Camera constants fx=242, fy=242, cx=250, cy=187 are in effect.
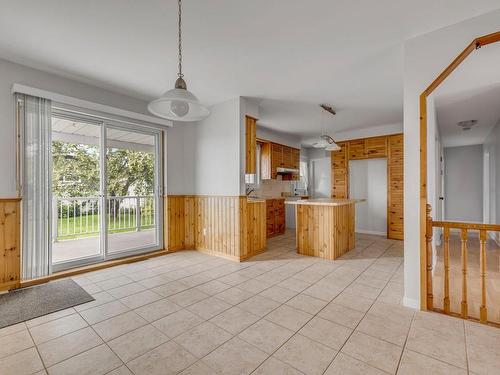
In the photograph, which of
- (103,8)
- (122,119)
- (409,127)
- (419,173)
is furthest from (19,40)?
(419,173)

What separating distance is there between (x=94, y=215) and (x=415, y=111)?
4687 millimetres

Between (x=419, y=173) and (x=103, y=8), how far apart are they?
3204mm

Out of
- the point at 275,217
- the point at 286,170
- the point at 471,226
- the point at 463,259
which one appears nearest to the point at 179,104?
the point at 471,226

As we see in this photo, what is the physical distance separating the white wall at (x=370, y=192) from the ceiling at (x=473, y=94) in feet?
5.34

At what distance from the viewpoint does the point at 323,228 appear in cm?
418

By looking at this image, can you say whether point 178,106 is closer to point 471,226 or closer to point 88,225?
point 471,226

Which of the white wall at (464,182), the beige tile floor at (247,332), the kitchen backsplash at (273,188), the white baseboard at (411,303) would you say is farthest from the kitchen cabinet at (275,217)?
the white wall at (464,182)

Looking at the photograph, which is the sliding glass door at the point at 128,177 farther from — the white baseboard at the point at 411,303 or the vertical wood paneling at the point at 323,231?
the white baseboard at the point at 411,303

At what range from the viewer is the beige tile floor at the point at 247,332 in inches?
64.9

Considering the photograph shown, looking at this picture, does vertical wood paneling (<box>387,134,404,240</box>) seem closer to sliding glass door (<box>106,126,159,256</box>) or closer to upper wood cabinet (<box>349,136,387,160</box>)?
upper wood cabinet (<box>349,136,387,160</box>)

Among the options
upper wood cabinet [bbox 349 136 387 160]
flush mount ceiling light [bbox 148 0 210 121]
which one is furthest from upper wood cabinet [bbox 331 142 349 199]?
flush mount ceiling light [bbox 148 0 210 121]

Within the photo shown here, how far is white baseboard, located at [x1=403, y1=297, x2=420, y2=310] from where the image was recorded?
2379mm

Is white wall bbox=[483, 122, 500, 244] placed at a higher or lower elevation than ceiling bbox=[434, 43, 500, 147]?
lower

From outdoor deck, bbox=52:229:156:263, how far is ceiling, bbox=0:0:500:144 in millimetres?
2810
